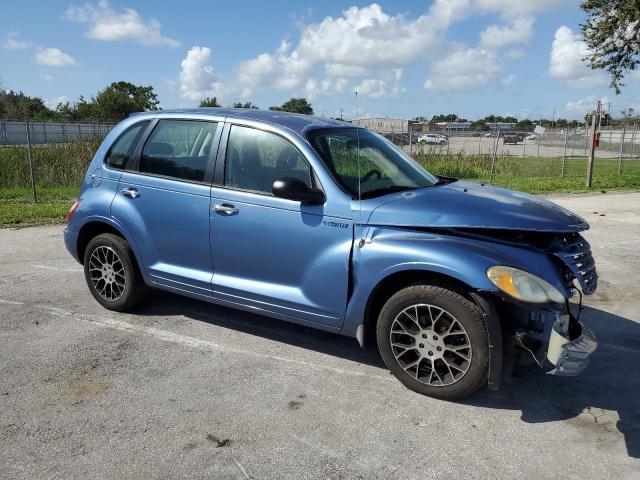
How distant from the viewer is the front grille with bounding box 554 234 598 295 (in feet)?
12.0

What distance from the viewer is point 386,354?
12.7ft

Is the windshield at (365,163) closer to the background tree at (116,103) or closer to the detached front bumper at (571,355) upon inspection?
the detached front bumper at (571,355)

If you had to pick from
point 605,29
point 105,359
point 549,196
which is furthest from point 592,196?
point 105,359

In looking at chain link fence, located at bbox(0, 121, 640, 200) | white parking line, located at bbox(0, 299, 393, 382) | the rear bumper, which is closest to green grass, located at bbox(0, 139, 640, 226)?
chain link fence, located at bbox(0, 121, 640, 200)

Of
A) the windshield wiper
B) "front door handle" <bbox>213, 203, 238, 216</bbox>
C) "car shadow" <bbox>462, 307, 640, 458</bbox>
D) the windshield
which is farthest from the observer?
"front door handle" <bbox>213, 203, 238, 216</bbox>

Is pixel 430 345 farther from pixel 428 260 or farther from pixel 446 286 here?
pixel 428 260

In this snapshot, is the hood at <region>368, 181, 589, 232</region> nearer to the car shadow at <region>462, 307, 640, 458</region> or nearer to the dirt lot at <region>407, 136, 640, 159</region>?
the car shadow at <region>462, 307, 640, 458</region>

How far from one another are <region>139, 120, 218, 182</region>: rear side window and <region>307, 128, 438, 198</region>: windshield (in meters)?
0.96

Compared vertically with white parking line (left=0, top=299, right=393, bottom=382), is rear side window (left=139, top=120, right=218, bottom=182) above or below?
above

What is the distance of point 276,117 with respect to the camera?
15.2 feet

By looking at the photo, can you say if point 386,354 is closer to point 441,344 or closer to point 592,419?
point 441,344

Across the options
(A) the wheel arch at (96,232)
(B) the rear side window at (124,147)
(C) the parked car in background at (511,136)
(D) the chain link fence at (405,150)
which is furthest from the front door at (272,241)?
(C) the parked car in background at (511,136)

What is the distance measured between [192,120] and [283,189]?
4.71ft

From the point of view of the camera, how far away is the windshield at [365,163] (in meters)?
4.21
